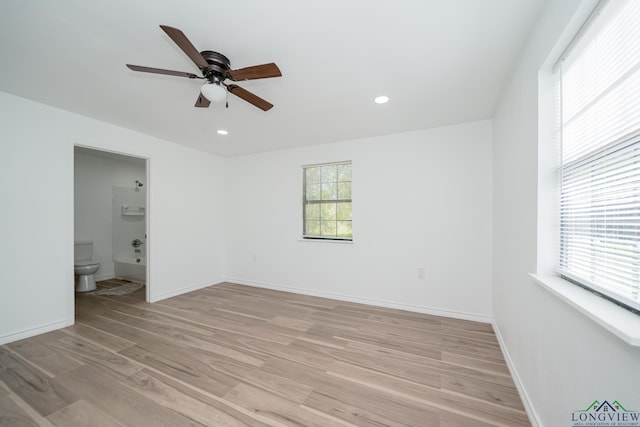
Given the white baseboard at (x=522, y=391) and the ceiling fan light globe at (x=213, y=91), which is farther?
the ceiling fan light globe at (x=213, y=91)

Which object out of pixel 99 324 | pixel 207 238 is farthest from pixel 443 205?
pixel 99 324

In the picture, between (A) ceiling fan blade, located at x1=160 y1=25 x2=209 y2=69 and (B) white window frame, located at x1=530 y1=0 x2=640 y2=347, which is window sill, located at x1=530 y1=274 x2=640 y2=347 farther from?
(A) ceiling fan blade, located at x1=160 y1=25 x2=209 y2=69

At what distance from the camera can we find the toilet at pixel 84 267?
391 centimetres

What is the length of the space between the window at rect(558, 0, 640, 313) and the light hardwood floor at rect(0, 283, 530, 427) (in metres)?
1.12

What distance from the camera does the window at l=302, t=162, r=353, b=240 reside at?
3.72 m

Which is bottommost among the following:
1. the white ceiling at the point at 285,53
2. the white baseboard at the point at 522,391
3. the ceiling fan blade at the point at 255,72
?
the white baseboard at the point at 522,391

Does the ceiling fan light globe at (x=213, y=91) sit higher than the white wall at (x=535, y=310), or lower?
higher

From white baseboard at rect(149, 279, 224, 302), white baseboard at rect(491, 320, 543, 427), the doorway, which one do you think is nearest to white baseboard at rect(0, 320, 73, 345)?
white baseboard at rect(149, 279, 224, 302)

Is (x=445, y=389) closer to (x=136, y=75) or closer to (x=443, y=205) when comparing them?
(x=443, y=205)

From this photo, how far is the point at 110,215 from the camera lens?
15.9 ft

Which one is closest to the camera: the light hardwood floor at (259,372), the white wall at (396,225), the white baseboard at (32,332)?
the light hardwood floor at (259,372)

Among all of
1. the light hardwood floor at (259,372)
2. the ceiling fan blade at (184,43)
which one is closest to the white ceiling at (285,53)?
the ceiling fan blade at (184,43)

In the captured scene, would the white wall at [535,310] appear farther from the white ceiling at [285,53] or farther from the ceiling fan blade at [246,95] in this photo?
the ceiling fan blade at [246,95]

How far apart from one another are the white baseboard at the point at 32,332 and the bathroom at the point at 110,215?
1.58 meters
